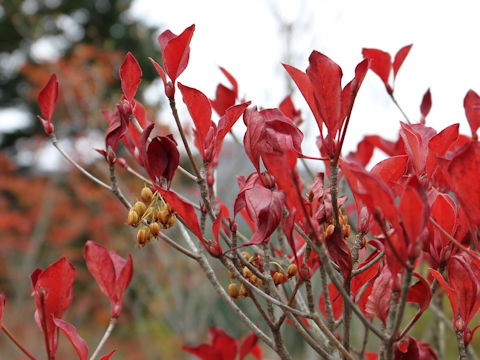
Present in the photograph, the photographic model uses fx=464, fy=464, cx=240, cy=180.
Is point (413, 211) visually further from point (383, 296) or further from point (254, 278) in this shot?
point (254, 278)

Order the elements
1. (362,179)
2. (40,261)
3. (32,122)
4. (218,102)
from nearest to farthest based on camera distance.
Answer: (362,179) < (218,102) < (40,261) < (32,122)

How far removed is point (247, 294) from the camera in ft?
1.94

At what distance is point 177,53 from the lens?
0.54 meters

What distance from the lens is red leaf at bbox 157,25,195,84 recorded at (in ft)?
1.75

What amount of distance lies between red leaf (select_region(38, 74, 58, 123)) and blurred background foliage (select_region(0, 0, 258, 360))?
3.10 meters

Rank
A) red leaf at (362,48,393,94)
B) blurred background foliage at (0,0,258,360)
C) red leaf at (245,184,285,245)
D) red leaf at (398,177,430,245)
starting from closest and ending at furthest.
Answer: red leaf at (398,177,430,245) → red leaf at (245,184,285,245) → red leaf at (362,48,393,94) → blurred background foliage at (0,0,258,360)

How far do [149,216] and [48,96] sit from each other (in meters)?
0.27

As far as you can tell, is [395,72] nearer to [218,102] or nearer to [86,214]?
[218,102]

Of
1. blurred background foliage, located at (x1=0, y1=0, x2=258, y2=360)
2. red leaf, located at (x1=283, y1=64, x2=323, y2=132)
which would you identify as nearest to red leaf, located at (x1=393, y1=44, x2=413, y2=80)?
red leaf, located at (x1=283, y1=64, x2=323, y2=132)

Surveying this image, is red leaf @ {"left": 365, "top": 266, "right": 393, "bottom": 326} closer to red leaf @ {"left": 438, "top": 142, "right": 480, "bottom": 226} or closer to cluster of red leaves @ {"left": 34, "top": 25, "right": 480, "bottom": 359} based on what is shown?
cluster of red leaves @ {"left": 34, "top": 25, "right": 480, "bottom": 359}

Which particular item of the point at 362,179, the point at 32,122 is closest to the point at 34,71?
the point at 32,122

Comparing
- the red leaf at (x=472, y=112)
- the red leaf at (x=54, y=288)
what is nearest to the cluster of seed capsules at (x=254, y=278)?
the red leaf at (x=54, y=288)

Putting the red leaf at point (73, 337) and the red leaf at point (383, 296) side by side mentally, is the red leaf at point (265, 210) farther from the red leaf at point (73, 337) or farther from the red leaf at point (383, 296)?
the red leaf at point (73, 337)

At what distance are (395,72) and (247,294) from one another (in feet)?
1.75
